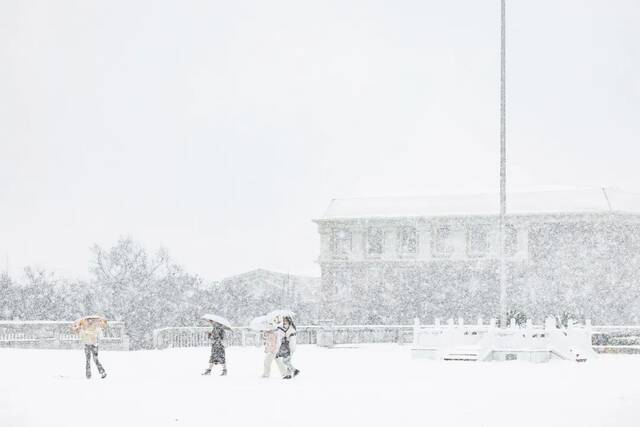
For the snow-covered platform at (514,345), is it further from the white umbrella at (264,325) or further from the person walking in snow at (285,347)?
the white umbrella at (264,325)

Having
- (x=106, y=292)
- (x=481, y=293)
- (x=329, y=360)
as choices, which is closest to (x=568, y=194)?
(x=481, y=293)

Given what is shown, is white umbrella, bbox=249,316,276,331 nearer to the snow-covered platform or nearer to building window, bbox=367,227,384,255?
the snow-covered platform

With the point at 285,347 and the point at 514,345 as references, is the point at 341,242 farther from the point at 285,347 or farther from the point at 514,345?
the point at 285,347

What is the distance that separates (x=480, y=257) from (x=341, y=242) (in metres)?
9.54

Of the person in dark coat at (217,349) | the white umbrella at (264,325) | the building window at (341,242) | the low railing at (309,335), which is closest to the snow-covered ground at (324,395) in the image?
the person in dark coat at (217,349)

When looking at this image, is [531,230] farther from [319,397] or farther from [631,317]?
[319,397]

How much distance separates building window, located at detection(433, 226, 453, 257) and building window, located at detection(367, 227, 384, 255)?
11.8 feet

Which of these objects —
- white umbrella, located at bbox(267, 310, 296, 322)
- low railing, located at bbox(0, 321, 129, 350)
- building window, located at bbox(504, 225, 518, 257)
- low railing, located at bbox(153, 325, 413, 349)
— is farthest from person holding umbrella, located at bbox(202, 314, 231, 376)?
building window, located at bbox(504, 225, 518, 257)

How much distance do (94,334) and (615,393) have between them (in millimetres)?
10227

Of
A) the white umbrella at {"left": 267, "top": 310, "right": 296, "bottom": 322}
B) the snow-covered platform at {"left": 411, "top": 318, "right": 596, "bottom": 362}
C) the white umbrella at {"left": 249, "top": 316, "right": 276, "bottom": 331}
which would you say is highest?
the white umbrella at {"left": 267, "top": 310, "right": 296, "bottom": 322}

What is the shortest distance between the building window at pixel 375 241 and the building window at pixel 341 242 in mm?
1368

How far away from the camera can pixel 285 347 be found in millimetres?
20938

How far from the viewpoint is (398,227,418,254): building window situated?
214ft

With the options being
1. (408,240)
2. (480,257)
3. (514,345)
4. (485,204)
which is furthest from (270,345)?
(485,204)
